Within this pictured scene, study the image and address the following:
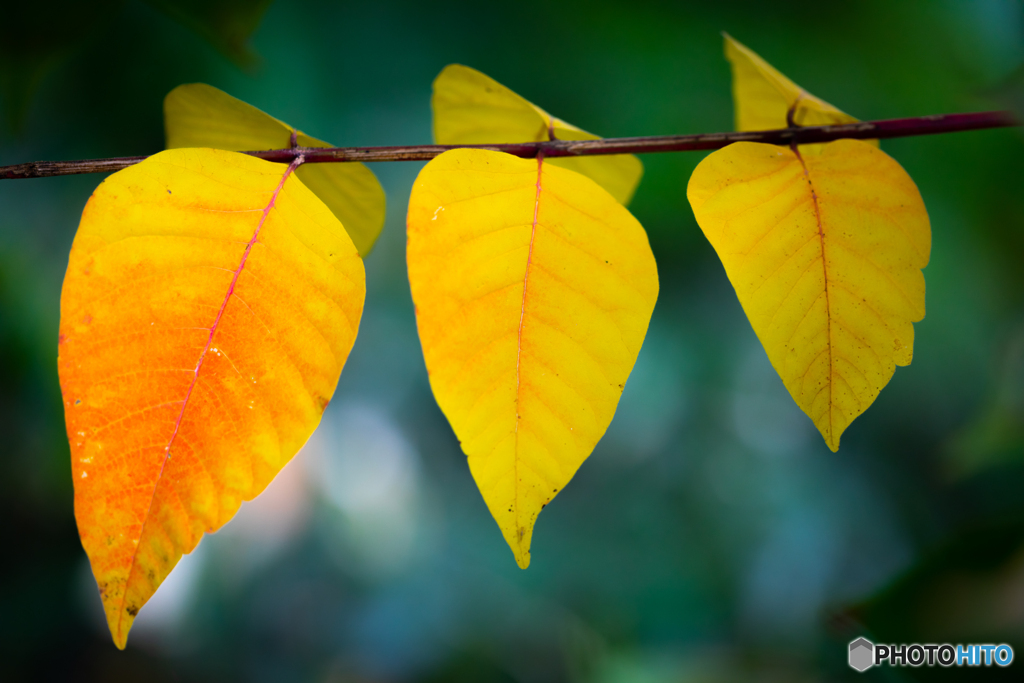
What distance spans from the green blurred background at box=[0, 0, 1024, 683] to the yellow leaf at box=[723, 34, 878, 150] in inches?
17.8

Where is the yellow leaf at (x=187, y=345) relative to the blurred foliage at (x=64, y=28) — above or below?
below

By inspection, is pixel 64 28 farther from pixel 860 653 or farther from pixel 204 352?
pixel 860 653

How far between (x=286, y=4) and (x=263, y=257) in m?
0.75

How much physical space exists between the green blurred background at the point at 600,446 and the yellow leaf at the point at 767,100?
1.48 feet

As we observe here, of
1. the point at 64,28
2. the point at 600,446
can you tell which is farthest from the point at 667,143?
the point at 600,446

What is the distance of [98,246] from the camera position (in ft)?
0.49

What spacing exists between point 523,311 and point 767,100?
216mm

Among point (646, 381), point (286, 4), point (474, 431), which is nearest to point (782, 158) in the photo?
point (474, 431)

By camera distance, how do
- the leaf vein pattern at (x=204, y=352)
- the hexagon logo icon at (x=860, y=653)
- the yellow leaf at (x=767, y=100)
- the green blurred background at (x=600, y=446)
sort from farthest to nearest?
the green blurred background at (x=600, y=446) < the hexagon logo icon at (x=860, y=653) < the yellow leaf at (x=767, y=100) < the leaf vein pattern at (x=204, y=352)

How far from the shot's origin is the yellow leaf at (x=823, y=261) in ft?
0.54

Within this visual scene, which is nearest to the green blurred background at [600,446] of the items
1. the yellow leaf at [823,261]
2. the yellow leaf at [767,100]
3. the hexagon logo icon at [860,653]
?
the hexagon logo icon at [860,653]

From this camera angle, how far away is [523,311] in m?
0.16

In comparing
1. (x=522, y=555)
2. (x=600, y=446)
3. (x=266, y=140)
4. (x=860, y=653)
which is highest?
(x=266, y=140)

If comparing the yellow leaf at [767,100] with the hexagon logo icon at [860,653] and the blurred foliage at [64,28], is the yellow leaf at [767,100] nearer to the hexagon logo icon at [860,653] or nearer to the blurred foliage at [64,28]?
the blurred foliage at [64,28]
